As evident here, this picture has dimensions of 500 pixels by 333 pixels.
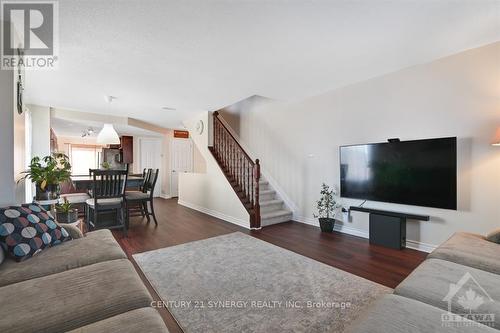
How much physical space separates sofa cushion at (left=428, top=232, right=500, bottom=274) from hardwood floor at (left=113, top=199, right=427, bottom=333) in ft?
2.01

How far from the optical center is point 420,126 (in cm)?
308

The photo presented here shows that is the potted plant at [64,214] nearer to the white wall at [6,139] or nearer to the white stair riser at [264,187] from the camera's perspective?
the white wall at [6,139]

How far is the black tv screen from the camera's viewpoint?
8.99ft

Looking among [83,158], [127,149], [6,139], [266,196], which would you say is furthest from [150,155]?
[6,139]

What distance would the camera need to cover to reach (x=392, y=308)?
1150mm

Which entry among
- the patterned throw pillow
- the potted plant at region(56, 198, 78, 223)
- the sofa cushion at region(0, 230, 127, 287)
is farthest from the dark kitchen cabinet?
the sofa cushion at region(0, 230, 127, 287)

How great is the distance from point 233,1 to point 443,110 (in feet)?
9.16

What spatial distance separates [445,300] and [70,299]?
76.2 inches

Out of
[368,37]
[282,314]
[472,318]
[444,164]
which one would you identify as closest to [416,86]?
[444,164]

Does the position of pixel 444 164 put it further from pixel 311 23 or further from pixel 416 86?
pixel 311 23

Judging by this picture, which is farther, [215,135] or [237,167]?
[215,135]

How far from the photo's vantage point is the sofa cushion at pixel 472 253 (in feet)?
5.34

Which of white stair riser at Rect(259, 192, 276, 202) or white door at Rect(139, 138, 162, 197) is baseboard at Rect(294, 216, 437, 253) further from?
white door at Rect(139, 138, 162, 197)

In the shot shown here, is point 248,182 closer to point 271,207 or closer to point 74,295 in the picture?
point 271,207
